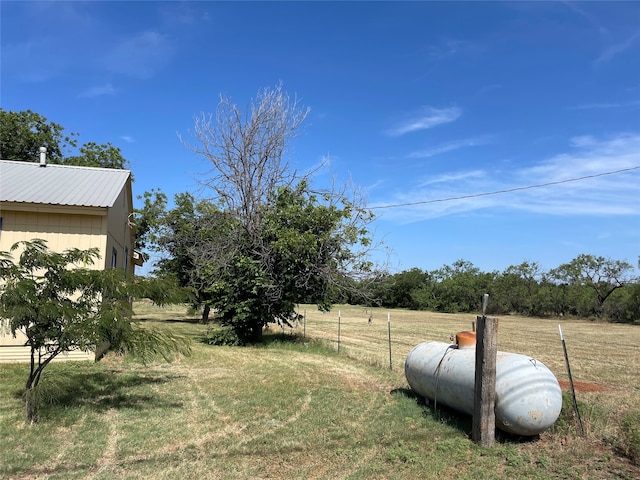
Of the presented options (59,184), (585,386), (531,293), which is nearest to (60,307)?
(59,184)

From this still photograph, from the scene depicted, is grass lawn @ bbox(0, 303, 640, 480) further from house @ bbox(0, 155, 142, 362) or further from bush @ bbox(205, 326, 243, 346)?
bush @ bbox(205, 326, 243, 346)

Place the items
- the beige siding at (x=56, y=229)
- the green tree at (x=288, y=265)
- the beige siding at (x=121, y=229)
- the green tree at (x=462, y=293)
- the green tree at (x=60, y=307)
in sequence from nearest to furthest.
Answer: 1. the green tree at (x=60, y=307)
2. the beige siding at (x=56, y=229)
3. the beige siding at (x=121, y=229)
4. the green tree at (x=288, y=265)
5. the green tree at (x=462, y=293)

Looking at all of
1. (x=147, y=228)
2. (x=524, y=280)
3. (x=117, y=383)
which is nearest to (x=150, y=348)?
(x=117, y=383)

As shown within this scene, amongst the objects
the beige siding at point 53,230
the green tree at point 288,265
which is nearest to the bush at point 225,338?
the green tree at point 288,265

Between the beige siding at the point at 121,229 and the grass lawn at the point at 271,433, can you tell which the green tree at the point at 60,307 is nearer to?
the grass lawn at the point at 271,433

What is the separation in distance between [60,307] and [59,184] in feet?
24.7

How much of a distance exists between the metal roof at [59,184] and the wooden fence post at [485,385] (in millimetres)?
9062

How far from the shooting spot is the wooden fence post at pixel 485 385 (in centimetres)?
582

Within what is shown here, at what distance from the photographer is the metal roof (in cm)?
1102

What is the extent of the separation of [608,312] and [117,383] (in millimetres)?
64788

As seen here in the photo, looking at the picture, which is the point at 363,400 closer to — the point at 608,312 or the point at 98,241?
the point at 98,241

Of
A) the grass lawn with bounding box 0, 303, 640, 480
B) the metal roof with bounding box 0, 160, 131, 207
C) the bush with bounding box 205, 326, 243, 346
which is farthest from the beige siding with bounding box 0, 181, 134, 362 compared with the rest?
the bush with bounding box 205, 326, 243, 346

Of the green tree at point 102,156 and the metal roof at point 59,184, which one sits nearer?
the metal roof at point 59,184

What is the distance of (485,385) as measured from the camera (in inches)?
233
